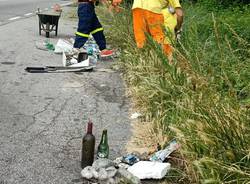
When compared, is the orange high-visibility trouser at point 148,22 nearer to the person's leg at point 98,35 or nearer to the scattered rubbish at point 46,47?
the person's leg at point 98,35

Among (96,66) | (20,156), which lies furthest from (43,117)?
(96,66)

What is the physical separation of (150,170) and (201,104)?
71cm

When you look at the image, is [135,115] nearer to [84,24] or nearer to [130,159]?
[130,159]

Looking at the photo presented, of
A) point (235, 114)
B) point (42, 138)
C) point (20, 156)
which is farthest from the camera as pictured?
point (42, 138)

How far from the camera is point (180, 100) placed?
5.36m

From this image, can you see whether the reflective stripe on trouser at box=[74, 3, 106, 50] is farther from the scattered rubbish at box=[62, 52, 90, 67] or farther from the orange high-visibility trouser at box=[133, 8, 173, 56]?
the orange high-visibility trouser at box=[133, 8, 173, 56]

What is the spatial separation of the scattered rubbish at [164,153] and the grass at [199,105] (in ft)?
0.25

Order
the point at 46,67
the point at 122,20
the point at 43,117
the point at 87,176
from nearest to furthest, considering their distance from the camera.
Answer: the point at 87,176 < the point at 43,117 < the point at 46,67 < the point at 122,20

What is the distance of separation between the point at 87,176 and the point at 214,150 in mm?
1084

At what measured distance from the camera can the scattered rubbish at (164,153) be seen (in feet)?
15.1

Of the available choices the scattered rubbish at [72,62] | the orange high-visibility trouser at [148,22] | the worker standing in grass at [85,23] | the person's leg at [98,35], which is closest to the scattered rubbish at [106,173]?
the orange high-visibility trouser at [148,22]

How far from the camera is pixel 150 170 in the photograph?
171 inches

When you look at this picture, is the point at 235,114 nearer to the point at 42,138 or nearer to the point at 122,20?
the point at 42,138

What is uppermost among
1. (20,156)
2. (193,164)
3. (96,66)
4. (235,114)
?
(235,114)
